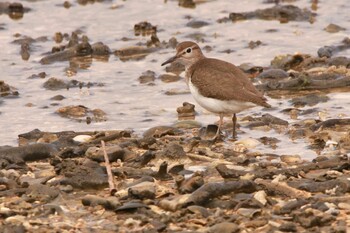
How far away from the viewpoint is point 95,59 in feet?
61.0

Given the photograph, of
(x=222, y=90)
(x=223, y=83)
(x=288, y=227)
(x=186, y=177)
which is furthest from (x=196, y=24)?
(x=288, y=227)

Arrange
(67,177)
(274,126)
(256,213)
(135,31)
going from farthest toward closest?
(135,31) → (274,126) → (67,177) → (256,213)

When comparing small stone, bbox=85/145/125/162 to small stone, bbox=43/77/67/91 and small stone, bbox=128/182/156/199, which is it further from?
small stone, bbox=43/77/67/91

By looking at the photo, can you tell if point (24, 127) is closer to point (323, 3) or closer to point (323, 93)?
point (323, 93)

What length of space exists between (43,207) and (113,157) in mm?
2012

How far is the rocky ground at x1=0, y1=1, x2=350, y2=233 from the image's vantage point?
388 inches

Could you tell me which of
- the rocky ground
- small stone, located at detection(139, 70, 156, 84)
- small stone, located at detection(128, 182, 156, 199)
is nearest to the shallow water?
small stone, located at detection(139, 70, 156, 84)

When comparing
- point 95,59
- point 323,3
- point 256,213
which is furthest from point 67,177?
point 323,3

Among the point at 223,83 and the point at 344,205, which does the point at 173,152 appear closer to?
the point at 223,83

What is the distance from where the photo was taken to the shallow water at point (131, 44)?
15.0 m

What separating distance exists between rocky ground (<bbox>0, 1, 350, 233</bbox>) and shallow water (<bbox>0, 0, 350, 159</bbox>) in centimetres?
32

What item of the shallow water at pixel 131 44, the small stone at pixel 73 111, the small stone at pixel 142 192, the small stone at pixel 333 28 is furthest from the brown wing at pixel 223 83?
the small stone at pixel 333 28

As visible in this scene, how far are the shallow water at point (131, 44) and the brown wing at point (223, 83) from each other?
23.2 inches

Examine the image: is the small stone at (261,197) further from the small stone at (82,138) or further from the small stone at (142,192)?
the small stone at (82,138)
